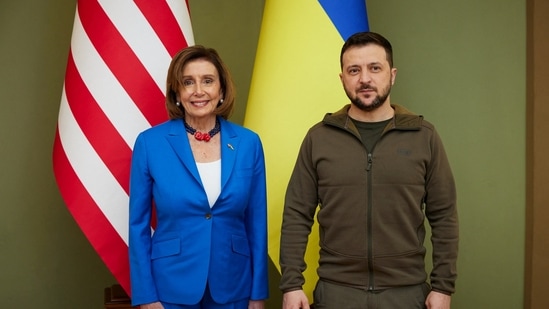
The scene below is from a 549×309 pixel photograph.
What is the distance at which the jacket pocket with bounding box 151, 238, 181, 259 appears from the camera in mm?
1999

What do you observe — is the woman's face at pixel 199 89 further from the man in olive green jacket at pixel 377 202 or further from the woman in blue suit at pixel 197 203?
the man in olive green jacket at pixel 377 202

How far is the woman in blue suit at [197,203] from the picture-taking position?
2.00 m

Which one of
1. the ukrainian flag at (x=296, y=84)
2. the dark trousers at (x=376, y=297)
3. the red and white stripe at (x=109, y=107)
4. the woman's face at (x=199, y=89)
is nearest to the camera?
the dark trousers at (x=376, y=297)

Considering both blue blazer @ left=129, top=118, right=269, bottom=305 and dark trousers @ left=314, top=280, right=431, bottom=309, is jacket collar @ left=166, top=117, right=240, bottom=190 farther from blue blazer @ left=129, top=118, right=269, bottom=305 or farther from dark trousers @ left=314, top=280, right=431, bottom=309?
dark trousers @ left=314, top=280, right=431, bottom=309

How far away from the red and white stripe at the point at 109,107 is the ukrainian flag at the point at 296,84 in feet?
1.23

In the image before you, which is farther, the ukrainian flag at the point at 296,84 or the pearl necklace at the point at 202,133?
the ukrainian flag at the point at 296,84

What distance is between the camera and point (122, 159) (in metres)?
2.28

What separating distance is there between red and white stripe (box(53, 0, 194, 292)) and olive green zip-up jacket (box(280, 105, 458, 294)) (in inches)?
24.8

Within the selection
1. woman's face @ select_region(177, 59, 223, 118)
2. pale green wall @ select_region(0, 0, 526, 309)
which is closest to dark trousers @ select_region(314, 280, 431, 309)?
woman's face @ select_region(177, 59, 223, 118)

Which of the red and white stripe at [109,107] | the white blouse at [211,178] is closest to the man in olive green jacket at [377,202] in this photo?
the white blouse at [211,178]

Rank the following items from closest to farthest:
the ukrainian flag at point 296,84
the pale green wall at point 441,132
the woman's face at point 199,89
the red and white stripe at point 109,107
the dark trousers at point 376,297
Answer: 1. the dark trousers at point 376,297
2. the woman's face at point 199,89
3. the red and white stripe at point 109,107
4. the ukrainian flag at point 296,84
5. the pale green wall at point 441,132

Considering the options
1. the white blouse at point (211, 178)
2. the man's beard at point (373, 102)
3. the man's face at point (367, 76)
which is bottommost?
the white blouse at point (211, 178)

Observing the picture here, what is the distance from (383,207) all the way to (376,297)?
0.85ft

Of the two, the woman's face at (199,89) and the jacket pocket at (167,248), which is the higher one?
the woman's face at (199,89)
